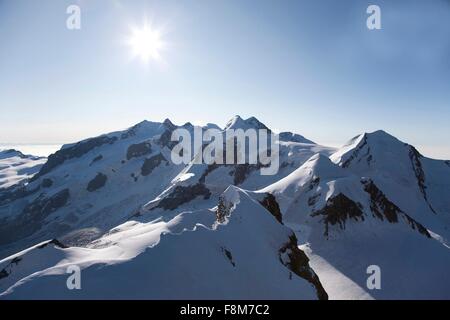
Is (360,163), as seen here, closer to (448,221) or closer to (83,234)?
(448,221)

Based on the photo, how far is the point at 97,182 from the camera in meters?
162

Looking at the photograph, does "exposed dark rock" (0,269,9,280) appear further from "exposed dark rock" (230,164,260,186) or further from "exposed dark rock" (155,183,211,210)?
"exposed dark rock" (230,164,260,186)

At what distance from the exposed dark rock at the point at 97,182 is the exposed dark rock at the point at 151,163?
20.2 m

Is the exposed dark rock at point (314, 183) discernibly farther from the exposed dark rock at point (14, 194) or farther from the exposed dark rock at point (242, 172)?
the exposed dark rock at point (14, 194)

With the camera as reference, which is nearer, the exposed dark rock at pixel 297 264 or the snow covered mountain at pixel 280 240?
the snow covered mountain at pixel 280 240

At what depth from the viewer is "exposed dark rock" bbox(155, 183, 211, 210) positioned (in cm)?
8581

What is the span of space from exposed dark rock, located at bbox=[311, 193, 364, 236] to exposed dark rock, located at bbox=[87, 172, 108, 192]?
135849mm

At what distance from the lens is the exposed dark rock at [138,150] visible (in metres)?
180

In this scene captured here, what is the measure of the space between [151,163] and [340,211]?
425ft

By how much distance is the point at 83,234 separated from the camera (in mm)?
111500

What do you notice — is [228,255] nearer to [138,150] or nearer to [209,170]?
[209,170]
